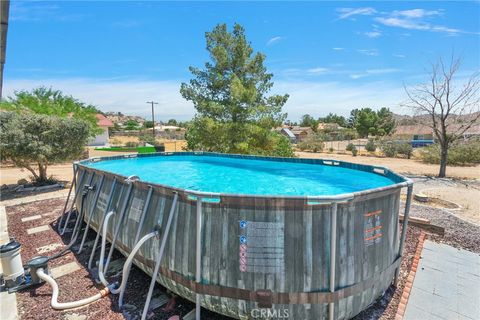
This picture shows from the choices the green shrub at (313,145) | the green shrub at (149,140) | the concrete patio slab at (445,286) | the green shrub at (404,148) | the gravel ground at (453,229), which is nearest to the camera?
the concrete patio slab at (445,286)

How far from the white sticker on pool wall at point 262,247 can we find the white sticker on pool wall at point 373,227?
49.0 inches

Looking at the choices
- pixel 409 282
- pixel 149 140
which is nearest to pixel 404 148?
pixel 409 282

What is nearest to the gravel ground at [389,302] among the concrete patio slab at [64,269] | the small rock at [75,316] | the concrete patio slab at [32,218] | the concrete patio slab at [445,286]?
the concrete patio slab at [445,286]

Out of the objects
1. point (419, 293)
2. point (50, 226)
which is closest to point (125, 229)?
point (50, 226)

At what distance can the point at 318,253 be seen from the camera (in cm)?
332

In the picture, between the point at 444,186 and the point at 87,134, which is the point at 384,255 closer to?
the point at 444,186

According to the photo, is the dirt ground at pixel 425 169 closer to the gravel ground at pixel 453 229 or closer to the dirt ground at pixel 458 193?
the dirt ground at pixel 458 193

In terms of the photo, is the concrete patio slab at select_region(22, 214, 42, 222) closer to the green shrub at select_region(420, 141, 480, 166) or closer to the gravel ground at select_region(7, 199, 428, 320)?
the gravel ground at select_region(7, 199, 428, 320)

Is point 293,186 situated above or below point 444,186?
above

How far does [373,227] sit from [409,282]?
213cm

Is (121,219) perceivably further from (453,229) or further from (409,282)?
(453,229)

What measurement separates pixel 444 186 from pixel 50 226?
17.4 metres

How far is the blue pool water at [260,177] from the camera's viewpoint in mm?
6582

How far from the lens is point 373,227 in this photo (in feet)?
12.2
